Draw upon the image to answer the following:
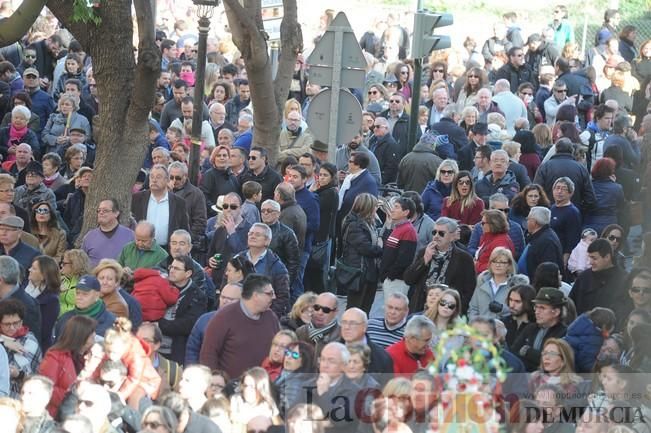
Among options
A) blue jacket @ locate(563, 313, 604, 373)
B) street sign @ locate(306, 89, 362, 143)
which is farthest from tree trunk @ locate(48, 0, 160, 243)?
blue jacket @ locate(563, 313, 604, 373)

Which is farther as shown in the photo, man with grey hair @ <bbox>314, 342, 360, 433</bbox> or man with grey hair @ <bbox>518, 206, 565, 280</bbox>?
man with grey hair @ <bbox>518, 206, 565, 280</bbox>

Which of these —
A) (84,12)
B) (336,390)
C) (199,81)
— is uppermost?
(84,12)

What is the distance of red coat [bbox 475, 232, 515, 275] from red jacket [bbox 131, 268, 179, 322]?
128 inches

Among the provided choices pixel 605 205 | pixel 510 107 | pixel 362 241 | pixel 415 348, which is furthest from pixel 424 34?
pixel 415 348

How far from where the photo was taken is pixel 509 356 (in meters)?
11.2

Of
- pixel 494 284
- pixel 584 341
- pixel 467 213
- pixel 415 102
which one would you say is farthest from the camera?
pixel 415 102

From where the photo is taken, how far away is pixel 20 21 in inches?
549

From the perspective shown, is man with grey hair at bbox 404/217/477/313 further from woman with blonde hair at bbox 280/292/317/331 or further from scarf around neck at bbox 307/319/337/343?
scarf around neck at bbox 307/319/337/343

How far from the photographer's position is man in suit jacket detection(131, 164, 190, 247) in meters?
15.4

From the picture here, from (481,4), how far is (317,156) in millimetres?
20313

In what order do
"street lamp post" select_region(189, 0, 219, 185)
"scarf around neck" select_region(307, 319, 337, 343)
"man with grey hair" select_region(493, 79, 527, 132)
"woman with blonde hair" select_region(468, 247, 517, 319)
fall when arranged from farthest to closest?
"man with grey hair" select_region(493, 79, 527, 132) → "street lamp post" select_region(189, 0, 219, 185) → "woman with blonde hair" select_region(468, 247, 517, 319) → "scarf around neck" select_region(307, 319, 337, 343)

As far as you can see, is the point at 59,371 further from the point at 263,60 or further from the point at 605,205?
the point at 605,205

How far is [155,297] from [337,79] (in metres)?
3.87

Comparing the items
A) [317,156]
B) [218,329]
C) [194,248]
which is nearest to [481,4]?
[317,156]
